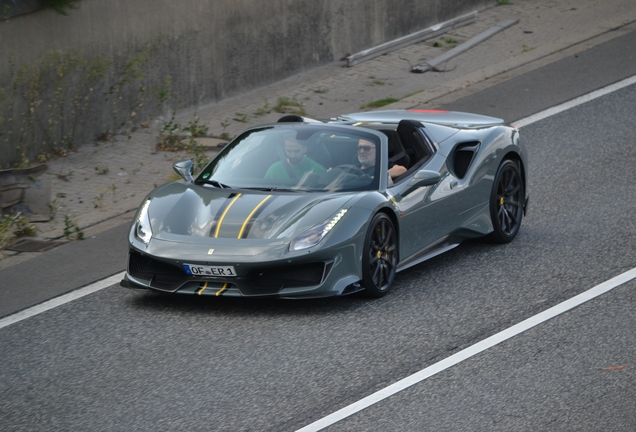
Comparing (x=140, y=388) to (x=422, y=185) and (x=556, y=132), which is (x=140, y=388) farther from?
(x=556, y=132)

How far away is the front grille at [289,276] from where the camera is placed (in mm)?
7320

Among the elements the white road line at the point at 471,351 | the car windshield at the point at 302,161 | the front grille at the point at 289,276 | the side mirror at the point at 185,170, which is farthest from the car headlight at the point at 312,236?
the side mirror at the point at 185,170

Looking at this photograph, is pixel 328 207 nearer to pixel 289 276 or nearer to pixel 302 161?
pixel 289 276

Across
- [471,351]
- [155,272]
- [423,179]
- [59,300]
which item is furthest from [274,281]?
[59,300]

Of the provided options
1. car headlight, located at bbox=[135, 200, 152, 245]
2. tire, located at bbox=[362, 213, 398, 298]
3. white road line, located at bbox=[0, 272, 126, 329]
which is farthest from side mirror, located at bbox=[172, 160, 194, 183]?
tire, located at bbox=[362, 213, 398, 298]

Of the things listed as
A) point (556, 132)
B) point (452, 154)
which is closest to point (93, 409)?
point (452, 154)

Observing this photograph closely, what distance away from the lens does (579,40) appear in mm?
17062

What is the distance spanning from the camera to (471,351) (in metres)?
6.73

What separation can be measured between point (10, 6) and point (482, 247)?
598cm

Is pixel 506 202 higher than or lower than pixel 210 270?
lower

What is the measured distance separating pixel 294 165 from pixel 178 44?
6.38 meters

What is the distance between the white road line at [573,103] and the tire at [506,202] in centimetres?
375

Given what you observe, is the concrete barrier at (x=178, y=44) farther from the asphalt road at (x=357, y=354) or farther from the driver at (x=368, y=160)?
the driver at (x=368, y=160)

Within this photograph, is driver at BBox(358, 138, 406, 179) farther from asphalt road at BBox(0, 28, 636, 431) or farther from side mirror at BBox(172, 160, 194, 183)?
side mirror at BBox(172, 160, 194, 183)
